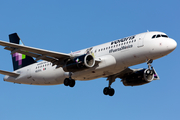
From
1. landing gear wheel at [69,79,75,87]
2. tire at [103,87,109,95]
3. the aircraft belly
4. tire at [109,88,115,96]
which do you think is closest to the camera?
landing gear wheel at [69,79,75,87]

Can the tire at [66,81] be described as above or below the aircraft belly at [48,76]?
below

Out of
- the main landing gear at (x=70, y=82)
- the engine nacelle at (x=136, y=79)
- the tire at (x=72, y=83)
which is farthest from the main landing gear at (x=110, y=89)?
the tire at (x=72, y=83)

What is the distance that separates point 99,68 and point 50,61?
5934 mm

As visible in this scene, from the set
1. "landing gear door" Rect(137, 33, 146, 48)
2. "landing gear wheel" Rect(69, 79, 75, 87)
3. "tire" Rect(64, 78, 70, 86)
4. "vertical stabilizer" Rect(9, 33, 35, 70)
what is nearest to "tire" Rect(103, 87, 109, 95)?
"landing gear wheel" Rect(69, 79, 75, 87)

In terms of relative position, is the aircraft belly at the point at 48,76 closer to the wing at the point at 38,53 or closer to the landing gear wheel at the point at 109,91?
Result: the wing at the point at 38,53

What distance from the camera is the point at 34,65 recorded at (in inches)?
1743

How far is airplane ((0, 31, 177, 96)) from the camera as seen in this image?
35.3 meters

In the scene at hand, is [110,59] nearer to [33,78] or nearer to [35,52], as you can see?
[35,52]

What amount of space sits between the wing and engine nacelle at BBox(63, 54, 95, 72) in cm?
124

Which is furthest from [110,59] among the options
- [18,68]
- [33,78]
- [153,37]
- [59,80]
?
[18,68]

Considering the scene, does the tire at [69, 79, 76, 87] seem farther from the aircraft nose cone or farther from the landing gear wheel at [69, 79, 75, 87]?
the aircraft nose cone

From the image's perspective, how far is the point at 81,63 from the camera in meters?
36.6

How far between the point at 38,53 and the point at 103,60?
706 cm

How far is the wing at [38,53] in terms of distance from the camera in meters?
35.6
